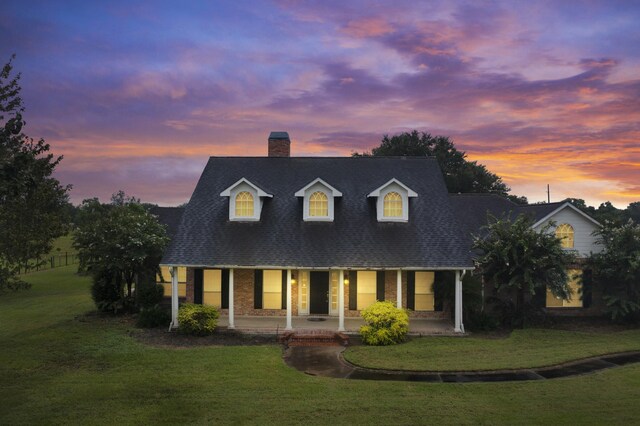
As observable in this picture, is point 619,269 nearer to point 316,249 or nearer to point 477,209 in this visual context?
point 477,209

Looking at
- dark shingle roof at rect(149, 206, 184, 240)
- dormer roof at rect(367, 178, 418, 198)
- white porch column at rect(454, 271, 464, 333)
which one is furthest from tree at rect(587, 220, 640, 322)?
dark shingle roof at rect(149, 206, 184, 240)

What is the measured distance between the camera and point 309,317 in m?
22.7

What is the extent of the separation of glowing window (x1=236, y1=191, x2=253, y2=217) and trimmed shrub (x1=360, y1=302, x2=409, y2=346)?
8.30m

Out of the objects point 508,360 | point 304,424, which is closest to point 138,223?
point 304,424

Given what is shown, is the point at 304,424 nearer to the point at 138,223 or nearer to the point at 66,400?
the point at 66,400

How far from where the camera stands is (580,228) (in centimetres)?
2353

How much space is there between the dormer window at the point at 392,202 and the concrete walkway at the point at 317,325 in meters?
5.16

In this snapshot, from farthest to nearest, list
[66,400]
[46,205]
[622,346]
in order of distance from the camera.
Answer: [46,205]
[622,346]
[66,400]

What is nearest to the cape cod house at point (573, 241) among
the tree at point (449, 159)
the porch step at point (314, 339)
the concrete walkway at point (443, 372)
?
the concrete walkway at point (443, 372)

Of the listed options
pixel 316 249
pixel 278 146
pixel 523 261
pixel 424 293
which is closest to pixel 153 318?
pixel 316 249

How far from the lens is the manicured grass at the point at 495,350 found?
51.3 feet

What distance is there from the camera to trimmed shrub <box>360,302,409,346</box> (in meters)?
18.5

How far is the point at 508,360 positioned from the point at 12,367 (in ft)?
55.6

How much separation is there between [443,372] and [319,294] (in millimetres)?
9136
